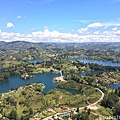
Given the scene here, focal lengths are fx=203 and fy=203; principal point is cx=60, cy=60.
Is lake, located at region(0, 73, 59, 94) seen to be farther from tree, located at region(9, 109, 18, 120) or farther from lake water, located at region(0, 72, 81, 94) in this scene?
tree, located at region(9, 109, 18, 120)

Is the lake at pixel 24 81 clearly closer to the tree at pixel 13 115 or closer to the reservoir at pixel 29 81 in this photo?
the reservoir at pixel 29 81

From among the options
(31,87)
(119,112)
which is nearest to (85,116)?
(119,112)

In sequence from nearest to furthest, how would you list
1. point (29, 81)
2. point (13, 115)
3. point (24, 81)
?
point (13, 115), point (29, 81), point (24, 81)

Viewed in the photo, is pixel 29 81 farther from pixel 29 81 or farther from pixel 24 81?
pixel 24 81

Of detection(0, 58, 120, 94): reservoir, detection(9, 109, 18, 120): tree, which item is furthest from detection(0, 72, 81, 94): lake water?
detection(9, 109, 18, 120): tree

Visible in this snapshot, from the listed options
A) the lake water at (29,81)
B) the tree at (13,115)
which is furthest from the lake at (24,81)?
the tree at (13,115)

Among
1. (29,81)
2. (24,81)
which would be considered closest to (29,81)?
(29,81)

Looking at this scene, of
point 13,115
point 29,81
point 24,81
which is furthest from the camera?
point 24,81

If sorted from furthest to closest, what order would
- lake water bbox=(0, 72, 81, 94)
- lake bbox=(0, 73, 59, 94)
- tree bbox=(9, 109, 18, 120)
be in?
lake bbox=(0, 73, 59, 94)
lake water bbox=(0, 72, 81, 94)
tree bbox=(9, 109, 18, 120)

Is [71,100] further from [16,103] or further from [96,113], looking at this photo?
[16,103]

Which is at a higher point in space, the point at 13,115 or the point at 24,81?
the point at 13,115

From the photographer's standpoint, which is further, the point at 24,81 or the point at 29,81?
the point at 24,81
